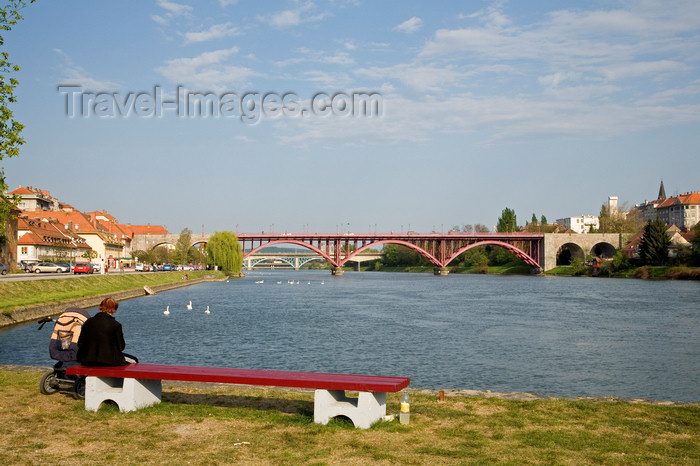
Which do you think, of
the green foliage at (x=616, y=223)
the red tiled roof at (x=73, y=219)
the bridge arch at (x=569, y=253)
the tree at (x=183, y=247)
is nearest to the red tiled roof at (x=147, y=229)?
the tree at (x=183, y=247)

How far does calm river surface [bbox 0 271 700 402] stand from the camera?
18.5m

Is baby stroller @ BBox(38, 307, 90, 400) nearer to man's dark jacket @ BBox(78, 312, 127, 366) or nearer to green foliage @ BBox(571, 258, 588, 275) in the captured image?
man's dark jacket @ BBox(78, 312, 127, 366)

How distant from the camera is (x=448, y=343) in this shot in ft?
85.5

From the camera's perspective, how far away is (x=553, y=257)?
4751 inches

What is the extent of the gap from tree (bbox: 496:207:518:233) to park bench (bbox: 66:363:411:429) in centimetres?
13836

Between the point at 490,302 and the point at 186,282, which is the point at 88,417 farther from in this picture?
the point at 186,282

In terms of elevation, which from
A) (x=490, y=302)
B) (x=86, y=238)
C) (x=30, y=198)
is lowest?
(x=490, y=302)

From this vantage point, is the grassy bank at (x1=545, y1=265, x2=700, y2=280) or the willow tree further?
the willow tree

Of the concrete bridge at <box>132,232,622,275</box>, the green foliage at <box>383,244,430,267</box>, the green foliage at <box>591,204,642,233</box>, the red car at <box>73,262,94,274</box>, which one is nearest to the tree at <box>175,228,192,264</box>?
the concrete bridge at <box>132,232,622,275</box>

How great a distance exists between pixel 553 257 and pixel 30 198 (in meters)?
93.3

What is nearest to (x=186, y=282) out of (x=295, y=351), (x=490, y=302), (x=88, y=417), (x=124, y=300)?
(x=124, y=300)

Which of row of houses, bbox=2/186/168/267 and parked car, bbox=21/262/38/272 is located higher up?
row of houses, bbox=2/186/168/267

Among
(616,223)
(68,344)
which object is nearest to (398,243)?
(616,223)

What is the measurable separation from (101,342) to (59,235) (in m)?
80.0
